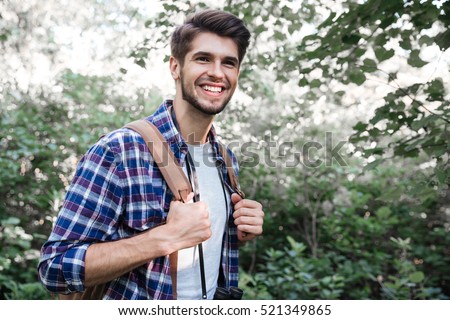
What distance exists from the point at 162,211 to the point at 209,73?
65 centimetres

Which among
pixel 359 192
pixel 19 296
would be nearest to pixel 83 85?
pixel 19 296

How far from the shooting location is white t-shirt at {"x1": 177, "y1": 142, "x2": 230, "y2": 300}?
164 centimetres

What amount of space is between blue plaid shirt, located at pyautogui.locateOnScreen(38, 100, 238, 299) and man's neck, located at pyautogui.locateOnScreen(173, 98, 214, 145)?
13.4 inches

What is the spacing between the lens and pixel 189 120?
1.89 m

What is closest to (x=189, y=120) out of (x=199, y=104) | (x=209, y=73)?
(x=199, y=104)

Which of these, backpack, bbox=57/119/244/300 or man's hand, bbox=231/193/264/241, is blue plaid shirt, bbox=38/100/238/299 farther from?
man's hand, bbox=231/193/264/241

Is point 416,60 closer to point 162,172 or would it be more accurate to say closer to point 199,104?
point 199,104

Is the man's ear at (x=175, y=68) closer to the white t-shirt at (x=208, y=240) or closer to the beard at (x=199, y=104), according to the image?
the beard at (x=199, y=104)

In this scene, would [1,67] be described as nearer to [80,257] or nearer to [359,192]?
[359,192]

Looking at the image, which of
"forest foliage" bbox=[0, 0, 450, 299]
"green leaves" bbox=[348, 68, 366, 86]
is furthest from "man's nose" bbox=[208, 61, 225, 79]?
"forest foliage" bbox=[0, 0, 450, 299]

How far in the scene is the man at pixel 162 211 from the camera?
1.40 m

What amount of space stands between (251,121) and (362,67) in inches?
135

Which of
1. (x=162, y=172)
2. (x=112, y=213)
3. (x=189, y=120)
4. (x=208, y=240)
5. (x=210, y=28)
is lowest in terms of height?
(x=208, y=240)

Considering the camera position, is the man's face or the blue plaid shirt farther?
the man's face
